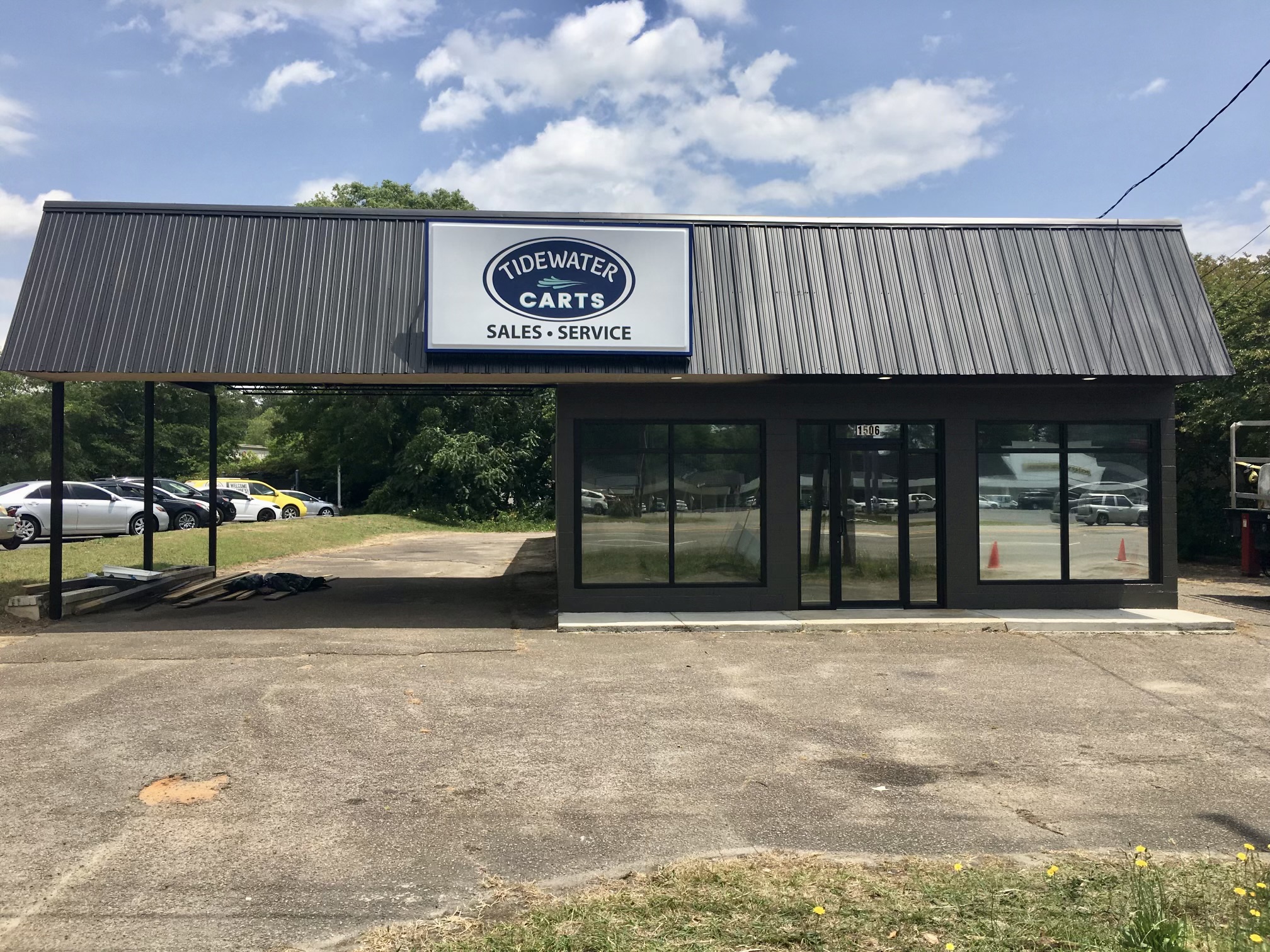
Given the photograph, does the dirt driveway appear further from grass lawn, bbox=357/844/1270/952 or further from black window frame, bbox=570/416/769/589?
black window frame, bbox=570/416/769/589

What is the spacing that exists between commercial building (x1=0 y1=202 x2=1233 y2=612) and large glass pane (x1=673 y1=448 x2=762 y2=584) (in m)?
0.03

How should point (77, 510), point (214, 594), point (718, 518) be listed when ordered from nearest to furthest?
point (718, 518), point (214, 594), point (77, 510)

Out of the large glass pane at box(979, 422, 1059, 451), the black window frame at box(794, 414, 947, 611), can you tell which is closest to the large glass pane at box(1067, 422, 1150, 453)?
the large glass pane at box(979, 422, 1059, 451)

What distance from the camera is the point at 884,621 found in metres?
12.9

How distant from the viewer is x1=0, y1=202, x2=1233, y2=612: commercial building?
1255cm

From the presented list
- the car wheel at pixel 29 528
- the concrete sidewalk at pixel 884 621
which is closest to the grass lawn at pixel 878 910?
the concrete sidewalk at pixel 884 621

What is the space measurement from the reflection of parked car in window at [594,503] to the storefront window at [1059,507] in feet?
17.5

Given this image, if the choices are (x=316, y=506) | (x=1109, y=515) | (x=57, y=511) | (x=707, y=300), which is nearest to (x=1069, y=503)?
(x=1109, y=515)

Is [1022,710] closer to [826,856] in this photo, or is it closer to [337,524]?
[826,856]

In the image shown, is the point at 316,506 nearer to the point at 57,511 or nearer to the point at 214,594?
the point at 214,594

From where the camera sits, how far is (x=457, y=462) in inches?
1474

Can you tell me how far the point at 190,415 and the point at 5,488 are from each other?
30982 mm

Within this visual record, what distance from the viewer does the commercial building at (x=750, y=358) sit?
12547mm

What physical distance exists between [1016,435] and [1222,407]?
8974mm
